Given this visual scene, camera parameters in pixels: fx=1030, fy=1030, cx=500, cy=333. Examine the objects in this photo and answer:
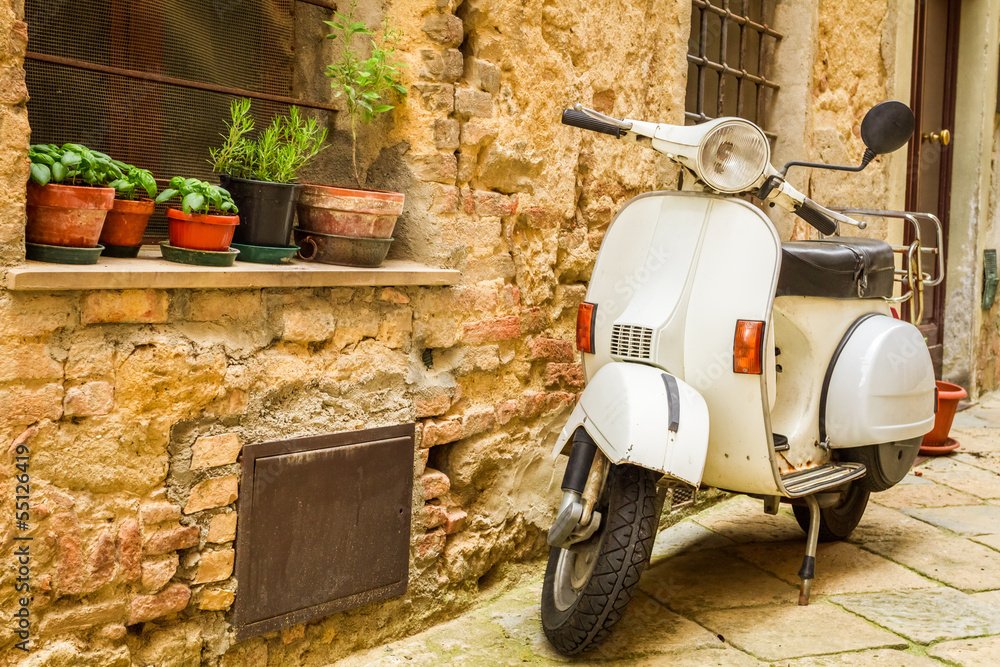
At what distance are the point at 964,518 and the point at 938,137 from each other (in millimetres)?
2814

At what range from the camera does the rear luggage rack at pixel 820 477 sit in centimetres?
272

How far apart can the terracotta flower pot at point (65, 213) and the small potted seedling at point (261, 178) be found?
0.38 m

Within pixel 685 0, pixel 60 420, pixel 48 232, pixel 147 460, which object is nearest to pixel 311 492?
pixel 147 460

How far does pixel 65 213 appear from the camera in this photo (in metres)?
1.94

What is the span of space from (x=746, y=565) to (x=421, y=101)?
67.4 inches

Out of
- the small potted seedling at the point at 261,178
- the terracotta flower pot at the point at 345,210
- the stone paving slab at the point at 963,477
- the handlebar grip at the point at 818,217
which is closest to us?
the small potted seedling at the point at 261,178

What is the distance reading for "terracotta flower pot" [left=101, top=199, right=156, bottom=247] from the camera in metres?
2.06

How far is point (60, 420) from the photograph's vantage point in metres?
1.94

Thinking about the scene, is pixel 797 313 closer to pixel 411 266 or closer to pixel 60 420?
pixel 411 266

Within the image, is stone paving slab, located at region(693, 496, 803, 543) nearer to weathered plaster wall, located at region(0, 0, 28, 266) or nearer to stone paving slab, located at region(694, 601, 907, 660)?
stone paving slab, located at region(694, 601, 907, 660)

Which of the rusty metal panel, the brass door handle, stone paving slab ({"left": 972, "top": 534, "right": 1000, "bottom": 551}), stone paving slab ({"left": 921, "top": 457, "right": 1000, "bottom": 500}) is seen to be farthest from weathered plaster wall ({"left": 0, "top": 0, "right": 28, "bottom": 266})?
the brass door handle

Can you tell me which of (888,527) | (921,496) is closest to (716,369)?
(888,527)

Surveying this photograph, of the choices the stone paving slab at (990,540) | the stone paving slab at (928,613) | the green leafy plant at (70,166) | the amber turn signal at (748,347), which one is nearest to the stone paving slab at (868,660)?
the stone paving slab at (928,613)

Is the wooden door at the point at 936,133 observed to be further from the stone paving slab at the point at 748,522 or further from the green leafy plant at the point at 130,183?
the green leafy plant at the point at 130,183
